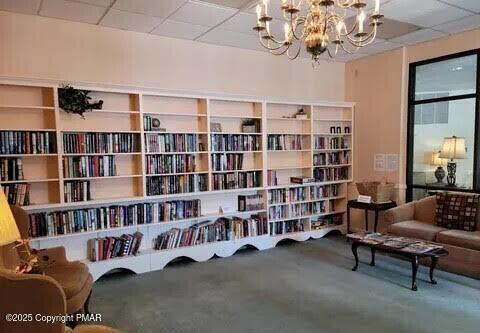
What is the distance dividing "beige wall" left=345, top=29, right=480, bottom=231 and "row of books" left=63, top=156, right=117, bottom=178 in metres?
3.90

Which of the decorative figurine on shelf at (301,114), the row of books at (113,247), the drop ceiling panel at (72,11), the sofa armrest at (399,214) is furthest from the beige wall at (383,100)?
the drop ceiling panel at (72,11)

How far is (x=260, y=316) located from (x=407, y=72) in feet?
13.4

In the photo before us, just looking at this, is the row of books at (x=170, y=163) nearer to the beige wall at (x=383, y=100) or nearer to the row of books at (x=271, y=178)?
the row of books at (x=271, y=178)

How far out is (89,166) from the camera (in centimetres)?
394

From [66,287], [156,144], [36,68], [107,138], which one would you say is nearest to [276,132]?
[156,144]

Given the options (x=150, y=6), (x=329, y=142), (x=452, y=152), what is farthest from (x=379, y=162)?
(x=150, y=6)

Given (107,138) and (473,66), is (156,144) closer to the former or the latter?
(107,138)

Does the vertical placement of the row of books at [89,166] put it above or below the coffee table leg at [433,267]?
above

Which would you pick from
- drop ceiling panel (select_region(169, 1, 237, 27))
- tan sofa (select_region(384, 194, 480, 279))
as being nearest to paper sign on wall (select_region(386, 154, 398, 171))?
tan sofa (select_region(384, 194, 480, 279))

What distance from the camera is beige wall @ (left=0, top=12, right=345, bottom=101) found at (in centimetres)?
375

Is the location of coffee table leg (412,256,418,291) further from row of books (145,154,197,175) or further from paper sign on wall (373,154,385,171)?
row of books (145,154,197,175)

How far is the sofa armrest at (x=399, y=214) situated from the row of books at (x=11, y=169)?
4.32 m

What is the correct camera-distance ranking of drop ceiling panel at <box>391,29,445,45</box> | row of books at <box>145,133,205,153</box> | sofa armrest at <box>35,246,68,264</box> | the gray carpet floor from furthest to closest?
drop ceiling panel at <box>391,29,445,45</box>
row of books at <box>145,133,205,153</box>
sofa armrest at <box>35,246,68,264</box>
the gray carpet floor

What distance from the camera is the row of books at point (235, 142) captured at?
184 inches
